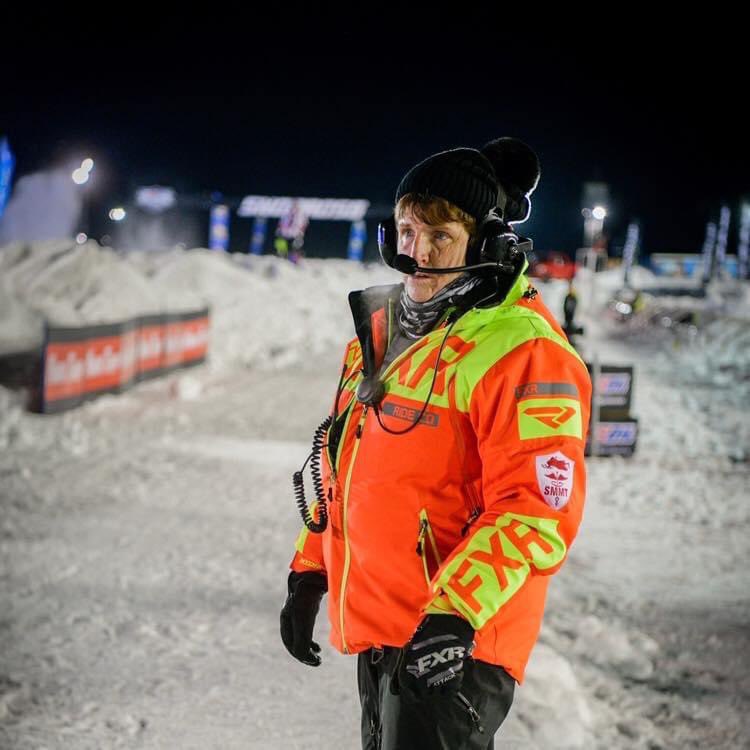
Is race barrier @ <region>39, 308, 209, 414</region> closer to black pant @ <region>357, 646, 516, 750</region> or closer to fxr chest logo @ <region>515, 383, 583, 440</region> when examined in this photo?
black pant @ <region>357, 646, 516, 750</region>

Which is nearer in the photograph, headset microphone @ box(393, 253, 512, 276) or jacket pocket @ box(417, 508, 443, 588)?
jacket pocket @ box(417, 508, 443, 588)

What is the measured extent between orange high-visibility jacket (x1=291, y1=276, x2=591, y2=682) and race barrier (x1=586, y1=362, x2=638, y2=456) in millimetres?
7256

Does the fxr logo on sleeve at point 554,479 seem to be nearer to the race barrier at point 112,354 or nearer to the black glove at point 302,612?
the black glove at point 302,612

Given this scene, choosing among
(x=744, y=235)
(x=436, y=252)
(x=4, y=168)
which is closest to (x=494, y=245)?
(x=436, y=252)

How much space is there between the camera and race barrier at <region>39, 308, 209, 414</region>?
9.98 metres

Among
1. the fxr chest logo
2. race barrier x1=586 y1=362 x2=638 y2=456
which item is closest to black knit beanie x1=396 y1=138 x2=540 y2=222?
Answer: the fxr chest logo

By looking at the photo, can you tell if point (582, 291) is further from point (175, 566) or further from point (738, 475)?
point (175, 566)

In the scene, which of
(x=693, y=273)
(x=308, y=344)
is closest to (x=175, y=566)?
(x=308, y=344)

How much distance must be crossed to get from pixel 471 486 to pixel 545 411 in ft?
0.89

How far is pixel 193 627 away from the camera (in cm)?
452

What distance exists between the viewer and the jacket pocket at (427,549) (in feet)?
6.00

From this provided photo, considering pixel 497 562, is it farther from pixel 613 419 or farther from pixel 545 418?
pixel 613 419

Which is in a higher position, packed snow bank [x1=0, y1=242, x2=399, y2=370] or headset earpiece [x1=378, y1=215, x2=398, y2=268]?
headset earpiece [x1=378, y1=215, x2=398, y2=268]

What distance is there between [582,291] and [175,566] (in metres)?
40.5
